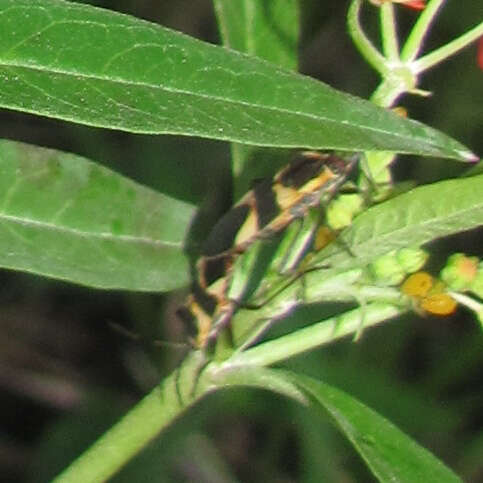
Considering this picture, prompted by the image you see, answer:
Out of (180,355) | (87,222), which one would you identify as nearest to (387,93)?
(87,222)

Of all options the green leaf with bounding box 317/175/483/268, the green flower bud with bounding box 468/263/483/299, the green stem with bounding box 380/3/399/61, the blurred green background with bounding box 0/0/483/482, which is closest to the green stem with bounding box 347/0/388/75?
the green stem with bounding box 380/3/399/61

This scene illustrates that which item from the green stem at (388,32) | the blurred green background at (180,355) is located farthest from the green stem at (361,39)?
the blurred green background at (180,355)

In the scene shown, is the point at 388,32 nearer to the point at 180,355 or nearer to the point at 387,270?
the point at 387,270

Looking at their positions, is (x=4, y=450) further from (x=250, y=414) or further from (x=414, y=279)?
(x=414, y=279)

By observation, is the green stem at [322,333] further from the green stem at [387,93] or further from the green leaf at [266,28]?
the green leaf at [266,28]

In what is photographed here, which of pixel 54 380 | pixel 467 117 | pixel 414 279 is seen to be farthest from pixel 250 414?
pixel 414 279
